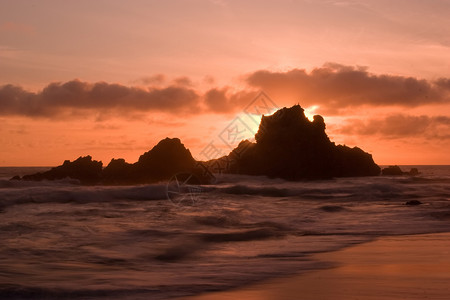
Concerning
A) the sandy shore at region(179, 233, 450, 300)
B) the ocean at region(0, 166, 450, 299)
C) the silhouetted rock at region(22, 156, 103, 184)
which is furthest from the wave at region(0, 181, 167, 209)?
the sandy shore at region(179, 233, 450, 300)

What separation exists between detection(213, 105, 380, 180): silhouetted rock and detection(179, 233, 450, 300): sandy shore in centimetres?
6048

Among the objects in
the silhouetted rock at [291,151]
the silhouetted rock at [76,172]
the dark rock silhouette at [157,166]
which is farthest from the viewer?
the silhouetted rock at [291,151]

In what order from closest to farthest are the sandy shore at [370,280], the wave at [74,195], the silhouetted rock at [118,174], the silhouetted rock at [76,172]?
the sandy shore at [370,280]
the wave at [74,195]
the silhouetted rock at [76,172]
the silhouetted rock at [118,174]

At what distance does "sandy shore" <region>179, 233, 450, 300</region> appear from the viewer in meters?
7.88

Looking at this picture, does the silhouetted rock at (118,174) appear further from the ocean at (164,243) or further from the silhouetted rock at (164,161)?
the ocean at (164,243)

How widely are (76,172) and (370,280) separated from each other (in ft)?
148

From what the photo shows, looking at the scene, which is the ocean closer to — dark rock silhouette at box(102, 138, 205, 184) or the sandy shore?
the sandy shore

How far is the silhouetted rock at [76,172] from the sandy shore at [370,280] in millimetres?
41033

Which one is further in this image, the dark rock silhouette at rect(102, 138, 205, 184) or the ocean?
the dark rock silhouette at rect(102, 138, 205, 184)

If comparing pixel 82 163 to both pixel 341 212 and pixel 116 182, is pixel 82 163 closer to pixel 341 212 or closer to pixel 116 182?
pixel 116 182

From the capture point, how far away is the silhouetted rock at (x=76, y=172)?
49.4 m

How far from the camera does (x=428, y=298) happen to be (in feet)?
24.5

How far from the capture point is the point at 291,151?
246ft

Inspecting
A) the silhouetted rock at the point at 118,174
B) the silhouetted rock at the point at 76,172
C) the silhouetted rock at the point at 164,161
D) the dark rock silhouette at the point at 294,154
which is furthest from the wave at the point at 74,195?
the dark rock silhouette at the point at 294,154
